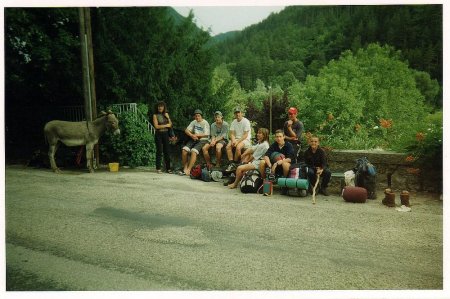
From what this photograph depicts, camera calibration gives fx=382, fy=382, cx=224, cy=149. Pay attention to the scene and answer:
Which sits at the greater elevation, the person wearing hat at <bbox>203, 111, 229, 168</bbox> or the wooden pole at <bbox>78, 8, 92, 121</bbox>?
the wooden pole at <bbox>78, 8, 92, 121</bbox>

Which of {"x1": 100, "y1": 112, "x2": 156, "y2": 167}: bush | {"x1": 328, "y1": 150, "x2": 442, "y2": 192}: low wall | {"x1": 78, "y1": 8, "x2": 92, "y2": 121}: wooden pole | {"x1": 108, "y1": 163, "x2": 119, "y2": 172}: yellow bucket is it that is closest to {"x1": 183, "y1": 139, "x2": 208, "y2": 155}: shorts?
{"x1": 100, "y1": 112, "x2": 156, "y2": 167}: bush

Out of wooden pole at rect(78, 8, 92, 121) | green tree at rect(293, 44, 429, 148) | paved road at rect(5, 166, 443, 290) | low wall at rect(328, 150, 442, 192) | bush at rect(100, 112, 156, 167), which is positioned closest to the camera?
paved road at rect(5, 166, 443, 290)

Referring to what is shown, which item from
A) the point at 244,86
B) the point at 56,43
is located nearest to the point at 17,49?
the point at 56,43

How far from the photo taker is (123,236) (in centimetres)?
502

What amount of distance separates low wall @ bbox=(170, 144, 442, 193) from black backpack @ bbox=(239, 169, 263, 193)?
1.55 metres

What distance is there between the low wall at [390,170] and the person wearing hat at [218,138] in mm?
2549

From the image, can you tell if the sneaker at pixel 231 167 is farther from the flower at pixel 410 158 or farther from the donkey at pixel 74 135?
the flower at pixel 410 158

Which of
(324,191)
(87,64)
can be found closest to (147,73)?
(87,64)

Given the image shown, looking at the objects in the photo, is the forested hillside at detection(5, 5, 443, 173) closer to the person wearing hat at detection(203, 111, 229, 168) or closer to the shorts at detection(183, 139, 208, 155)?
the person wearing hat at detection(203, 111, 229, 168)

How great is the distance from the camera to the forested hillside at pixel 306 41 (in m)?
52.2

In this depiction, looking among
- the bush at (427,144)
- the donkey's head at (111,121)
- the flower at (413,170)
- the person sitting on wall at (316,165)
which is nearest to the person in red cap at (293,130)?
the person sitting on wall at (316,165)

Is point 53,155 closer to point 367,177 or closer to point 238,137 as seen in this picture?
point 238,137

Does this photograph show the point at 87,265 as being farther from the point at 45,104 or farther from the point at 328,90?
the point at 328,90

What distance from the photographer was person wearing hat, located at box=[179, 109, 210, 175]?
932cm
